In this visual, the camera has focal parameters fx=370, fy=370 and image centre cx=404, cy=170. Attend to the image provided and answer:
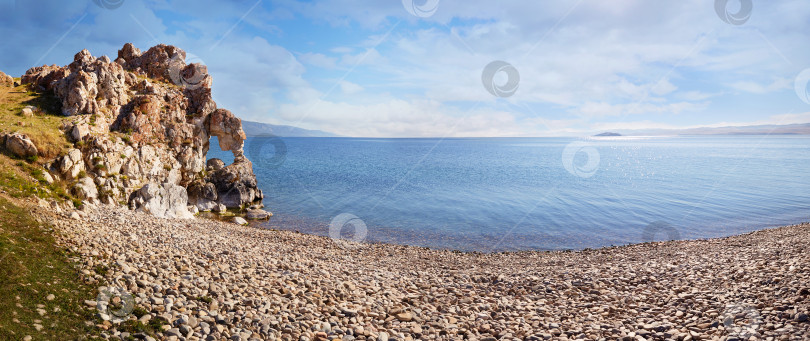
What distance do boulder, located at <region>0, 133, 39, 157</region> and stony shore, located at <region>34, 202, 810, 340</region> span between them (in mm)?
8009

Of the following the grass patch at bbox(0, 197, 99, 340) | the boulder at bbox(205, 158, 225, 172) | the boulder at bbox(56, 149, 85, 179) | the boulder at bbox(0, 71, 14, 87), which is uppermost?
the boulder at bbox(0, 71, 14, 87)

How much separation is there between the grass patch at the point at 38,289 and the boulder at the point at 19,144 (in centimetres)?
1444

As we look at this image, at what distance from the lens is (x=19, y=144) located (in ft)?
79.5

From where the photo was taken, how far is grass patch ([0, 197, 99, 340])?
30.1 ft

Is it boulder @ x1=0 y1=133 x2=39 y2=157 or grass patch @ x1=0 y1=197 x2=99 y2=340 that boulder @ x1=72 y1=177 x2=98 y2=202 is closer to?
boulder @ x1=0 y1=133 x2=39 y2=157

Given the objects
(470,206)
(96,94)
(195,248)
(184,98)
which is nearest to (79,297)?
(195,248)

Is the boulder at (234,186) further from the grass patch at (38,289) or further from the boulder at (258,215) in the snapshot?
the grass patch at (38,289)

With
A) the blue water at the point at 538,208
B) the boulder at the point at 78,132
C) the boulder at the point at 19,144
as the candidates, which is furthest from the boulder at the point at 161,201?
the blue water at the point at 538,208

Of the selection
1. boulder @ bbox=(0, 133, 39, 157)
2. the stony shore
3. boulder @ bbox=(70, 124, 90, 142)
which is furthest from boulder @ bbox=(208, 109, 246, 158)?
the stony shore

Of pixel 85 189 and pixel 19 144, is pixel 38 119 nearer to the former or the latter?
pixel 19 144

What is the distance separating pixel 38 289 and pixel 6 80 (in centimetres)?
4087

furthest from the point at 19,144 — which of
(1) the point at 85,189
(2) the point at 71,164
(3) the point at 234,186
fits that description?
(3) the point at 234,186

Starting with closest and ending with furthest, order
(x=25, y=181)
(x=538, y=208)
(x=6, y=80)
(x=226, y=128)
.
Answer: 1. (x=25, y=181)
2. (x=6, y=80)
3. (x=226, y=128)
4. (x=538, y=208)

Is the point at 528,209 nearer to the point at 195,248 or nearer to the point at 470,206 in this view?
the point at 470,206
